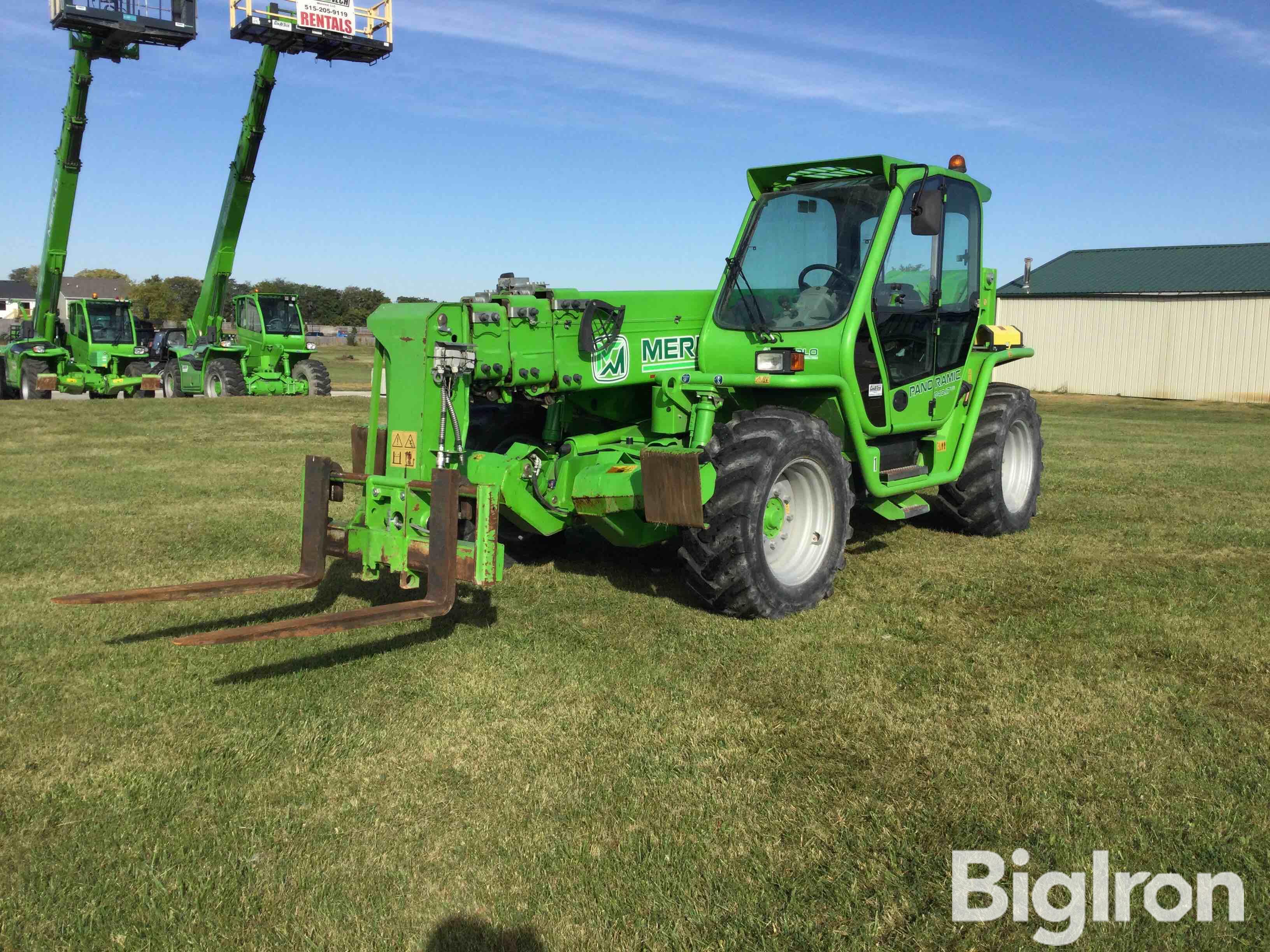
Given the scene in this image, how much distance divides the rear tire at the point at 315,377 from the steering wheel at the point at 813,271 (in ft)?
61.9

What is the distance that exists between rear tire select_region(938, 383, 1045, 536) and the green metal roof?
76.4 feet

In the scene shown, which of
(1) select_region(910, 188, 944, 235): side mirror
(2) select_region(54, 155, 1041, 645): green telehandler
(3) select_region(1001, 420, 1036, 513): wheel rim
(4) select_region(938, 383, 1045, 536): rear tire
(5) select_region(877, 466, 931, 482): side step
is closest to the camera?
(2) select_region(54, 155, 1041, 645): green telehandler

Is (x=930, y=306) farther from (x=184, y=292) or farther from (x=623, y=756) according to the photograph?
(x=184, y=292)

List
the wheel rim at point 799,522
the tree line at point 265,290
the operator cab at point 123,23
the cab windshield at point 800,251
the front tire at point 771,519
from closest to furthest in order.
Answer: the front tire at point 771,519 < the wheel rim at point 799,522 < the cab windshield at point 800,251 < the operator cab at point 123,23 < the tree line at point 265,290

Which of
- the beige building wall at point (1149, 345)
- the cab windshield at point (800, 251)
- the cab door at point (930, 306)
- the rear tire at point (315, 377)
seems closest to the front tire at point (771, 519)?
the cab windshield at point (800, 251)

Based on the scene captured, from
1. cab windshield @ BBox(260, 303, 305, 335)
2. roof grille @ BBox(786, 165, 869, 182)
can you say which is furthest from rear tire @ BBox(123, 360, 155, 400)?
roof grille @ BBox(786, 165, 869, 182)

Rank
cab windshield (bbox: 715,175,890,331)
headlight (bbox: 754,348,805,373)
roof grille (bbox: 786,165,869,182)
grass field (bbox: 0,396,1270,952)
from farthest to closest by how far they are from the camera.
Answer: roof grille (bbox: 786,165,869,182) → cab windshield (bbox: 715,175,890,331) → headlight (bbox: 754,348,805,373) → grass field (bbox: 0,396,1270,952)

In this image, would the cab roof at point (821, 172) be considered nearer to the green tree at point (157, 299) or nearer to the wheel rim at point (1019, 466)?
the wheel rim at point (1019, 466)

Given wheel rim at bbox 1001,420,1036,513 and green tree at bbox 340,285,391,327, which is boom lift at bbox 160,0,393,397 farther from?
green tree at bbox 340,285,391,327

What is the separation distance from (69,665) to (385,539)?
1.59 metres

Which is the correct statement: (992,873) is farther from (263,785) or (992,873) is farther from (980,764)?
(263,785)

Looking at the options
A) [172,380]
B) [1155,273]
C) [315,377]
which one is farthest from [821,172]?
[1155,273]

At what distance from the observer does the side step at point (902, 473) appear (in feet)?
24.0

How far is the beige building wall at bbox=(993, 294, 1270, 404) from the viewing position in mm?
28875
